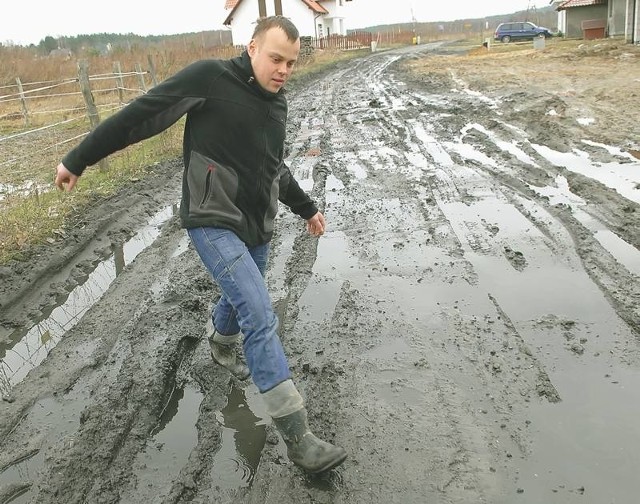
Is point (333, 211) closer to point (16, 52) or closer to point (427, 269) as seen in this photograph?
point (427, 269)

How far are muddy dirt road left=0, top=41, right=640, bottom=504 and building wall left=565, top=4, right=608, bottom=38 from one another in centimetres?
3383

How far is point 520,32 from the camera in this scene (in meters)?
42.1

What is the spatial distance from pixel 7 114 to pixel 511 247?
19663 millimetres

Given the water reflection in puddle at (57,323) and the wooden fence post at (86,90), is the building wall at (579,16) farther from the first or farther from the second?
the water reflection in puddle at (57,323)

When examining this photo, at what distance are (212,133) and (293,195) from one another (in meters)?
0.90

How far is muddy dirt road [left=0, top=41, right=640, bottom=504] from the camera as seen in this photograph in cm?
284

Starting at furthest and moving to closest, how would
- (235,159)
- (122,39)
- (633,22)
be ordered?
(122,39), (633,22), (235,159)

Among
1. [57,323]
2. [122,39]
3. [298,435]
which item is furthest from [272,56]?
[122,39]

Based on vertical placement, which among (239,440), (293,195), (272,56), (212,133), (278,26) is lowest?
(239,440)

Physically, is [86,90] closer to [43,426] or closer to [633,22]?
[43,426]

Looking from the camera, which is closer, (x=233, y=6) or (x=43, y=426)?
(x=43, y=426)

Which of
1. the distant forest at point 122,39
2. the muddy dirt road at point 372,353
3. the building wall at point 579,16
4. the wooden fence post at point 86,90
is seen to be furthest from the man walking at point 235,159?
the distant forest at point 122,39

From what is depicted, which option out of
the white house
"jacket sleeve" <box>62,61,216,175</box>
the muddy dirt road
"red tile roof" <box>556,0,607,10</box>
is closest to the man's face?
"jacket sleeve" <box>62,61,216,175</box>

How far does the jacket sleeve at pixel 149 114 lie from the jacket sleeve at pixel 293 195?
764 millimetres
